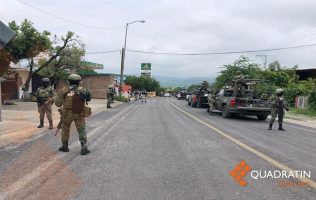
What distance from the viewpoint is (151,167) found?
7.21 m

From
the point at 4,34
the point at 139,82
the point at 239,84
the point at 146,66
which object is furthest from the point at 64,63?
the point at 139,82

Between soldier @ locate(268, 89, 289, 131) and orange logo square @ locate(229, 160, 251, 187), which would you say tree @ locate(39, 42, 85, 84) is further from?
orange logo square @ locate(229, 160, 251, 187)

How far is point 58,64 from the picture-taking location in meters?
39.4

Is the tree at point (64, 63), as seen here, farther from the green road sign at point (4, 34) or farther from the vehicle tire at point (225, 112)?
the green road sign at point (4, 34)

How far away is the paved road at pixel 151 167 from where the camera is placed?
557 centimetres

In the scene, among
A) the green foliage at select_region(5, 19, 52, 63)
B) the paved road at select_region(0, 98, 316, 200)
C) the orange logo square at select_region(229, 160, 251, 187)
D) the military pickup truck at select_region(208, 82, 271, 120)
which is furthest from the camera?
the green foliage at select_region(5, 19, 52, 63)

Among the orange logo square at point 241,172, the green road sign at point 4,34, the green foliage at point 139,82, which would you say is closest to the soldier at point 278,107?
the orange logo square at point 241,172

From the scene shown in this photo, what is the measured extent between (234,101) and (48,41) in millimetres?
12948

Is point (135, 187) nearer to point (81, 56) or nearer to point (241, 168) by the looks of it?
point (241, 168)

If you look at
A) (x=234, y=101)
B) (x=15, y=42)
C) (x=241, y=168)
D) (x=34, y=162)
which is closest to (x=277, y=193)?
(x=241, y=168)

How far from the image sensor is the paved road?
18.3 ft

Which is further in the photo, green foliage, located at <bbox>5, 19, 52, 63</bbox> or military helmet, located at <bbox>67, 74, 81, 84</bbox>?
green foliage, located at <bbox>5, 19, 52, 63</bbox>

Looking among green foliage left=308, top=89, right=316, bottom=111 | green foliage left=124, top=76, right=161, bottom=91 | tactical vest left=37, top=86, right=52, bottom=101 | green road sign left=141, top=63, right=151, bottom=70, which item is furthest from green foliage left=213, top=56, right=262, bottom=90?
green foliage left=124, top=76, right=161, bottom=91

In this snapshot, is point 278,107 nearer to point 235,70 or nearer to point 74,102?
point 74,102
